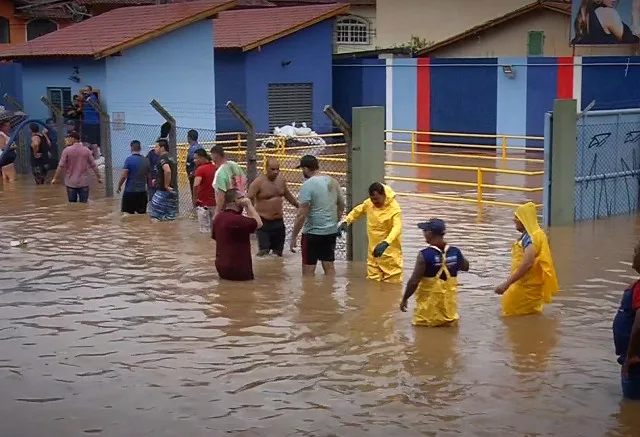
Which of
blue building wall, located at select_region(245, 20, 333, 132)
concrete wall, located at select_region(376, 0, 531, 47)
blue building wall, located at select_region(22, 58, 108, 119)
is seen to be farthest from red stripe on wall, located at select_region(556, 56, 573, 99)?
blue building wall, located at select_region(22, 58, 108, 119)

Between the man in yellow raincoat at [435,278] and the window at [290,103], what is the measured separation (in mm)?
24468

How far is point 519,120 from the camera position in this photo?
3300cm

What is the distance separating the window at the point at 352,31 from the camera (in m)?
48.1

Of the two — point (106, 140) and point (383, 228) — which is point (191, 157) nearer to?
point (106, 140)

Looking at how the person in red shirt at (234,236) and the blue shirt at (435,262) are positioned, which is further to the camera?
the person in red shirt at (234,236)

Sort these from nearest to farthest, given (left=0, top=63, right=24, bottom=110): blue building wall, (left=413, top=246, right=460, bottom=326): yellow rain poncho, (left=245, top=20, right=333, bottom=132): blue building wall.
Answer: (left=413, top=246, right=460, bottom=326): yellow rain poncho → (left=0, top=63, right=24, bottom=110): blue building wall → (left=245, top=20, right=333, bottom=132): blue building wall

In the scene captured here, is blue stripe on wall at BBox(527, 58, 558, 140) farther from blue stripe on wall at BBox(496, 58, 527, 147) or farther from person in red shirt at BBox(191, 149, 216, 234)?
person in red shirt at BBox(191, 149, 216, 234)

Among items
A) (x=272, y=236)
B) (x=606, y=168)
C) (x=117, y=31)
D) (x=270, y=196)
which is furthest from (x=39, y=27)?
A: (x=270, y=196)

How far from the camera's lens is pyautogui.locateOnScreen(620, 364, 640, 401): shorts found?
7605 mm

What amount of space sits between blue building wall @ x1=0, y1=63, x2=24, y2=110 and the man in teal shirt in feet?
64.3

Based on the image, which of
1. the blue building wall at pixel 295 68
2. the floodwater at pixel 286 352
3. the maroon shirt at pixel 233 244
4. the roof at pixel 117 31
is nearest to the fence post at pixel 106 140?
the floodwater at pixel 286 352

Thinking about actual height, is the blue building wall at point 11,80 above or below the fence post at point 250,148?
above

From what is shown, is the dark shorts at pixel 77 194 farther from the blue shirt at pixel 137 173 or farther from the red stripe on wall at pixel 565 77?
the red stripe on wall at pixel 565 77

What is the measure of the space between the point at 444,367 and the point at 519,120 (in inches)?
986
